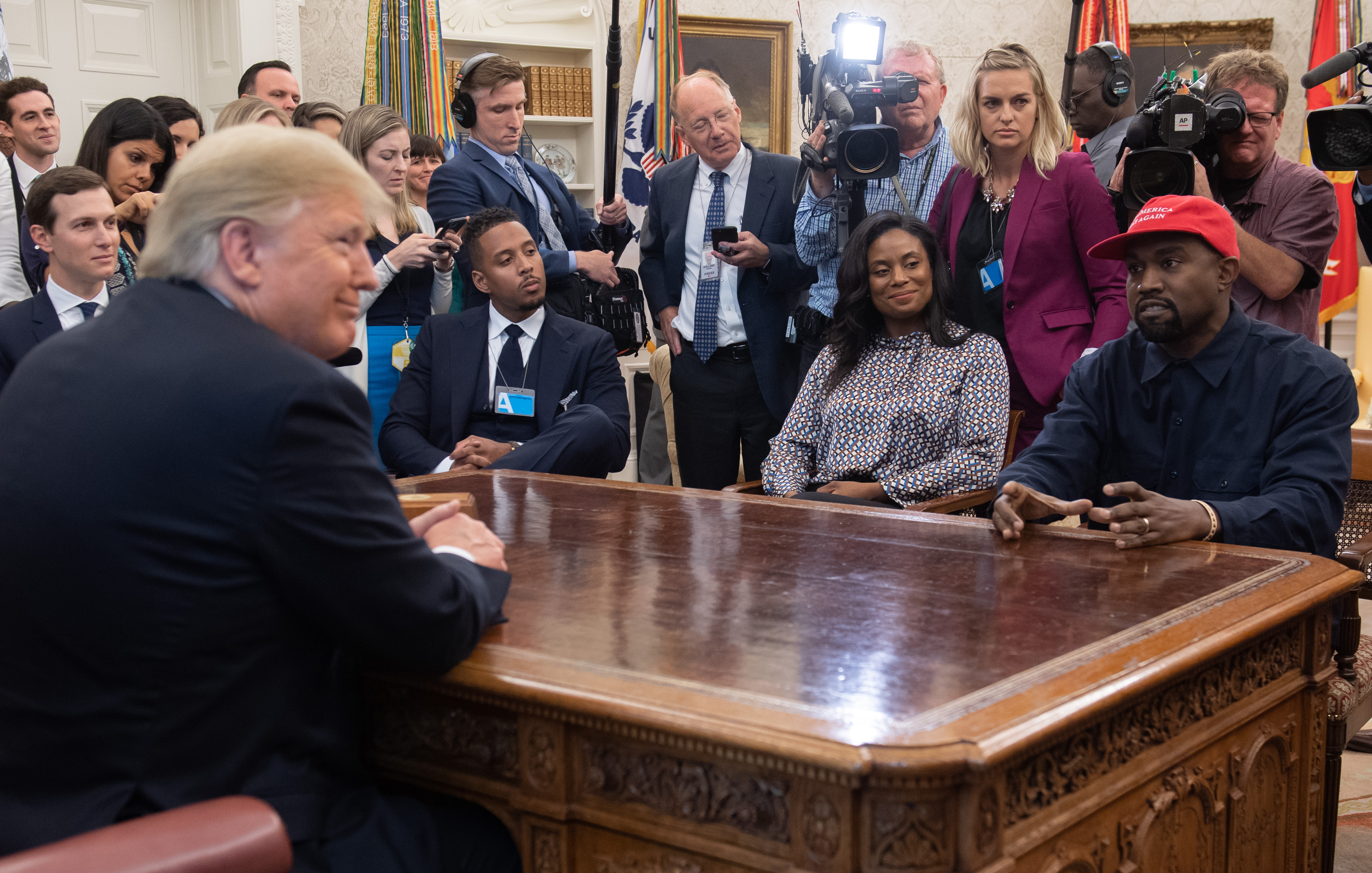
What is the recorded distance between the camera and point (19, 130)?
3814 millimetres

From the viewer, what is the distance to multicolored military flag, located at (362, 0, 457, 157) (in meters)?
5.65

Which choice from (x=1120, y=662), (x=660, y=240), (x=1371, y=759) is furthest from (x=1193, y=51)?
(x=1120, y=662)

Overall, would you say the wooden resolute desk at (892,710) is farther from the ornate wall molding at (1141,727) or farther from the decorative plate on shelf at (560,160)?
the decorative plate on shelf at (560,160)

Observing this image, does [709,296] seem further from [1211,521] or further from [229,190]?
[229,190]

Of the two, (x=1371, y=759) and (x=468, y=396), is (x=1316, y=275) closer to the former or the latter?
(x=1371, y=759)

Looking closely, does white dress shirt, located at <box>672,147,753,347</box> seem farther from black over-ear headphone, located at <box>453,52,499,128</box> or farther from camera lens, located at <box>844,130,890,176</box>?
black over-ear headphone, located at <box>453,52,499,128</box>

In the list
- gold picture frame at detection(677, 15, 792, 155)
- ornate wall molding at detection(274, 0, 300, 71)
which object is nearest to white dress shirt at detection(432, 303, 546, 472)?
ornate wall molding at detection(274, 0, 300, 71)

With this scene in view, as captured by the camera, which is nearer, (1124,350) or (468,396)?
(1124,350)

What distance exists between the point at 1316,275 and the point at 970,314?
816 millimetres

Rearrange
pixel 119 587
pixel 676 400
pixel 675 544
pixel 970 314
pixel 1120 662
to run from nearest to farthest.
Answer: pixel 119 587 → pixel 1120 662 → pixel 675 544 → pixel 970 314 → pixel 676 400

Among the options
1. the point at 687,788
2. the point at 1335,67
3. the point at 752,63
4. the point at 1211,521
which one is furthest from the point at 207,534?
the point at 752,63

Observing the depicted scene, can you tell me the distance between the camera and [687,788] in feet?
3.87

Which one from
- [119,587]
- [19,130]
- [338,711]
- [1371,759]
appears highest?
[19,130]

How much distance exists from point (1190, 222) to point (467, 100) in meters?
2.46
